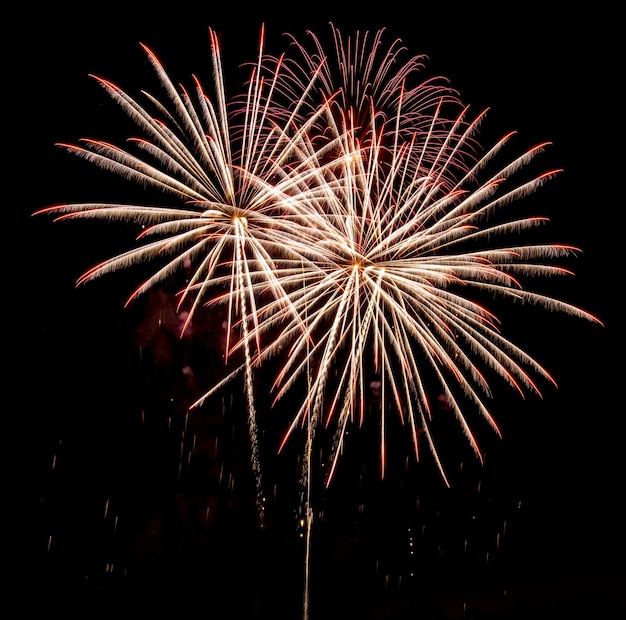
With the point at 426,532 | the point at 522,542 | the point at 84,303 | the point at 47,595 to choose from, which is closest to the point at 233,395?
the point at 84,303

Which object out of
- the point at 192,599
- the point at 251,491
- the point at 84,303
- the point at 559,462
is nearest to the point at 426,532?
the point at 559,462

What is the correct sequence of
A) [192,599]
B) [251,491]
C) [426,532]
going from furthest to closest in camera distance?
1. [426,532]
2. [251,491]
3. [192,599]

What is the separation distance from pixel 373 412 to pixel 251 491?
3387 mm

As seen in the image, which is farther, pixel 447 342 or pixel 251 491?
pixel 251 491

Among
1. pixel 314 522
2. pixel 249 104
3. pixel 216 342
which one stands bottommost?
pixel 314 522

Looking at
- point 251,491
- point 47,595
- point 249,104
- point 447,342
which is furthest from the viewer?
point 251,491

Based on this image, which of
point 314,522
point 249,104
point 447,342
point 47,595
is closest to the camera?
point 249,104

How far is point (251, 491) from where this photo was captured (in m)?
10.7

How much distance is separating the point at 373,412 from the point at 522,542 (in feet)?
19.1

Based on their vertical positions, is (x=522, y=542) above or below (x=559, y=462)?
below

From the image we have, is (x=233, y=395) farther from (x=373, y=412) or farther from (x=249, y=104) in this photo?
(x=249, y=104)

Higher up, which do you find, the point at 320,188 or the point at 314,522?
the point at 320,188

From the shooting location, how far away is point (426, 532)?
531 inches

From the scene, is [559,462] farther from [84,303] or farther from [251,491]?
[84,303]
